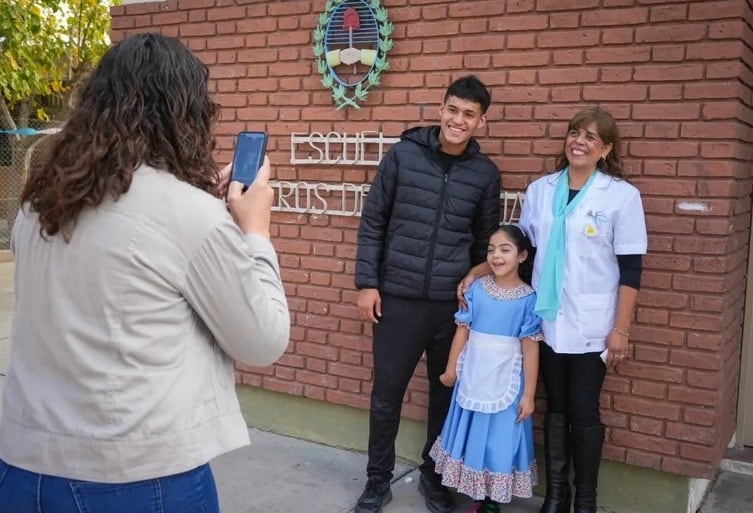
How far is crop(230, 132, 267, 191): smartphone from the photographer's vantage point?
1749 millimetres

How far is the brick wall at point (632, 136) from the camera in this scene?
3219 millimetres

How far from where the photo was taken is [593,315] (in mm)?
3146

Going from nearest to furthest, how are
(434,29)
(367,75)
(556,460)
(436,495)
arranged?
(556,460)
(436,495)
(434,29)
(367,75)

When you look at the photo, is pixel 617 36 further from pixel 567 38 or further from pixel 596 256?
pixel 596 256

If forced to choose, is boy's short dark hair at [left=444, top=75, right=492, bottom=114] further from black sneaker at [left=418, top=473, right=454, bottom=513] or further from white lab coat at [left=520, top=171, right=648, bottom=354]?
black sneaker at [left=418, top=473, right=454, bottom=513]

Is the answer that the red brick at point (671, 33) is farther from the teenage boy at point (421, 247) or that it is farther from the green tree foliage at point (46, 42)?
the green tree foliage at point (46, 42)

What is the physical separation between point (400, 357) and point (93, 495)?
2158 millimetres

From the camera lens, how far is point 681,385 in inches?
131

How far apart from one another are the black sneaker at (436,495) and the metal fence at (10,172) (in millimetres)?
9610

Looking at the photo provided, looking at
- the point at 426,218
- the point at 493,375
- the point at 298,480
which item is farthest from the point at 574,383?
the point at 298,480

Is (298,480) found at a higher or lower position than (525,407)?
lower

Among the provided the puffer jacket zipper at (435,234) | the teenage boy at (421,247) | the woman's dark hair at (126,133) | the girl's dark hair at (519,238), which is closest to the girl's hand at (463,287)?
the teenage boy at (421,247)

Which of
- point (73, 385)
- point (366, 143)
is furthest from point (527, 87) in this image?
point (73, 385)

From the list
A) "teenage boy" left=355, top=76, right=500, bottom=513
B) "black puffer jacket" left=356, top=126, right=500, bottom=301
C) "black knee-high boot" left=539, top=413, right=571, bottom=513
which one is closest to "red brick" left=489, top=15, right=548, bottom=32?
"teenage boy" left=355, top=76, right=500, bottom=513
